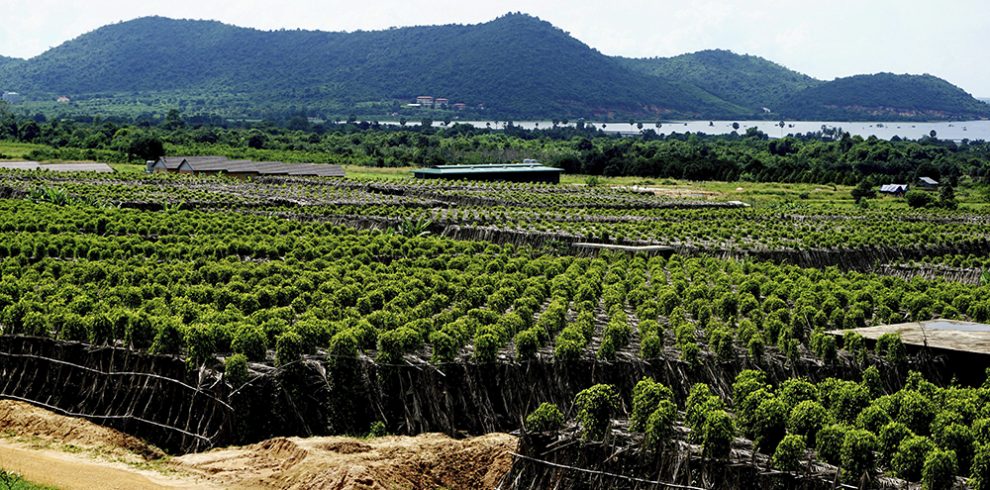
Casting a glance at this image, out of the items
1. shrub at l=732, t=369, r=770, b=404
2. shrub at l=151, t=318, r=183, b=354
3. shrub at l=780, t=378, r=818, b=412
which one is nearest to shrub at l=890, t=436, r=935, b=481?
shrub at l=780, t=378, r=818, b=412

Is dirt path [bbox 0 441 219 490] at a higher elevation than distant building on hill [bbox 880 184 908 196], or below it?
higher

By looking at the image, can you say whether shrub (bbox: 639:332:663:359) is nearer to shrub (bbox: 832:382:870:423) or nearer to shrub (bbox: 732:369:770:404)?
shrub (bbox: 732:369:770:404)

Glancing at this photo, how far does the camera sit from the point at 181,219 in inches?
1923

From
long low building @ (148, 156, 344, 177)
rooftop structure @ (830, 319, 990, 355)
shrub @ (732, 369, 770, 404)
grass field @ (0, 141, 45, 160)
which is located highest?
shrub @ (732, 369, 770, 404)

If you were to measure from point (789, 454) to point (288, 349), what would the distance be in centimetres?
969

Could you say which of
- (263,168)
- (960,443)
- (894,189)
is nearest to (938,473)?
(960,443)

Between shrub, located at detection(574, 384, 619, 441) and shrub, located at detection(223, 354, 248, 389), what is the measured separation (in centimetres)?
645

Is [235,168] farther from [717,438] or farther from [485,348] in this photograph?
[717,438]

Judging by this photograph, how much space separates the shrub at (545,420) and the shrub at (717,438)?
2.28m

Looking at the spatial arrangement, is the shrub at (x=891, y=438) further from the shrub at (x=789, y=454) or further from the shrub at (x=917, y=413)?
the shrub at (x=917, y=413)

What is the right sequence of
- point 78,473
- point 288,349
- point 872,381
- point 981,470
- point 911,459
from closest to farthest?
point 981,470, point 911,459, point 78,473, point 872,381, point 288,349

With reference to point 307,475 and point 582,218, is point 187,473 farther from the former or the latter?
point 582,218

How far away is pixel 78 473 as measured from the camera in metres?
18.6

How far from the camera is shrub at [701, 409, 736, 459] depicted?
54.8ft
